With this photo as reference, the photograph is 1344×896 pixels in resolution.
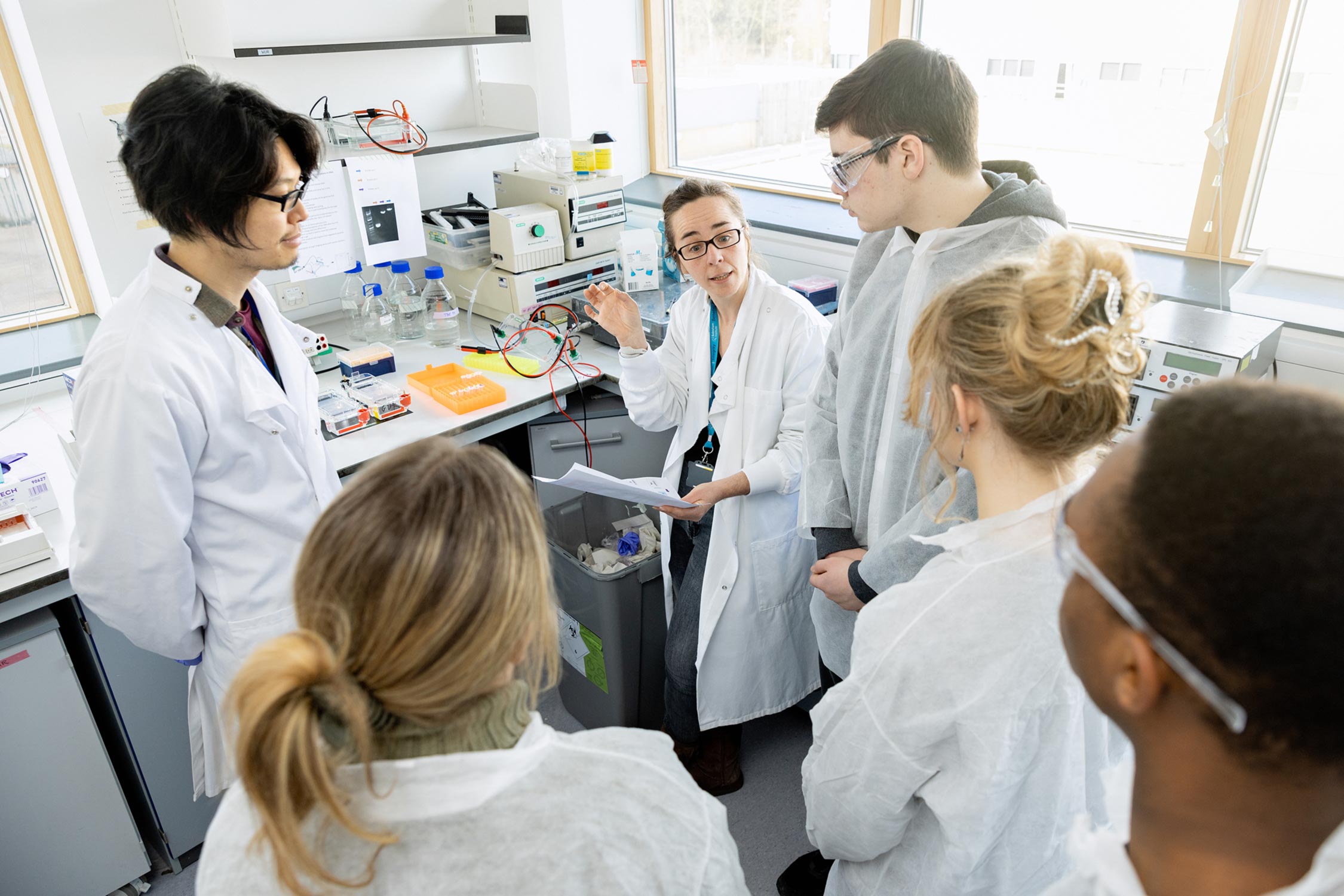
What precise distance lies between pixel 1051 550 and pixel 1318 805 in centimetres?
44

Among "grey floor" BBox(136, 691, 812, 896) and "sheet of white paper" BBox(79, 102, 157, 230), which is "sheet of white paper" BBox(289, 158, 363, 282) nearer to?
Answer: "sheet of white paper" BBox(79, 102, 157, 230)

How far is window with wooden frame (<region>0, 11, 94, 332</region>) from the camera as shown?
7.45 feet

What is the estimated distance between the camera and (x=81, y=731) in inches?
65.3

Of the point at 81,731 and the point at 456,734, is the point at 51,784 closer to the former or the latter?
the point at 81,731

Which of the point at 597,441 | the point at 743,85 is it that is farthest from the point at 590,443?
the point at 743,85

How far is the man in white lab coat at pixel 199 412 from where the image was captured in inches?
51.4

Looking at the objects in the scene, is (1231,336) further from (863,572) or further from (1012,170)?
(863,572)

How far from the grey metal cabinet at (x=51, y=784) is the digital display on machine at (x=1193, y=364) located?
7.22 ft

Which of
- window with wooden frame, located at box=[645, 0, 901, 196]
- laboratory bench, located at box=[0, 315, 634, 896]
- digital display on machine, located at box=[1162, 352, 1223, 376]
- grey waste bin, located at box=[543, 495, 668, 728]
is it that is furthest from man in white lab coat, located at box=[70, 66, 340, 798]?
window with wooden frame, located at box=[645, 0, 901, 196]

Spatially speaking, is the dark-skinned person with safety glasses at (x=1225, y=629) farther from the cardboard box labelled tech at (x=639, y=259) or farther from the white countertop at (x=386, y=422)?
the cardboard box labelled tech at (x=639, y=259)

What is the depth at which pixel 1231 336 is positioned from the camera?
5.35ft

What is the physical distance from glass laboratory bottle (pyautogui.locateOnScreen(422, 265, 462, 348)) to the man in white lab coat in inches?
41.5

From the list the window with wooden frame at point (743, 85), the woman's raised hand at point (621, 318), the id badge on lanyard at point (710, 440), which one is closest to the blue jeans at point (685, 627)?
the id badge on lanyard at point (710, 440)

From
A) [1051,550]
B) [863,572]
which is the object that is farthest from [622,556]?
[1051,550]
